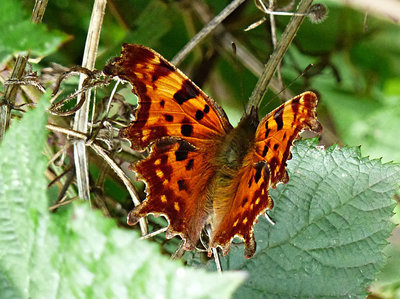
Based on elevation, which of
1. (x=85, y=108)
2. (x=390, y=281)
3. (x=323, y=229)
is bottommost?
(x=390, y=281)

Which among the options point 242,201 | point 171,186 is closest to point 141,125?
point 171,186

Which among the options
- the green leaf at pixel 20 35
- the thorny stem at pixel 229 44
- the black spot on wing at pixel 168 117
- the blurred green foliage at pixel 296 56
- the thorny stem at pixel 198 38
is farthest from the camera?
the blurred green foliage at pixel 296 56

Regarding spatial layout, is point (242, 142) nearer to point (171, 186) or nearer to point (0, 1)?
point (171, 186)

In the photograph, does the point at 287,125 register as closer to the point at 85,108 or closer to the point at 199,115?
the point at 199,115

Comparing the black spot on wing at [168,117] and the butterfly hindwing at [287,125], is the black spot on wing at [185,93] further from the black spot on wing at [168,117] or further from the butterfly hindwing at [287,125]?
the butterfly hindwing at [287,125]

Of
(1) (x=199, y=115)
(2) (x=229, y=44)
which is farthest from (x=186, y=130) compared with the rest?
(2) (x=229, y=44)

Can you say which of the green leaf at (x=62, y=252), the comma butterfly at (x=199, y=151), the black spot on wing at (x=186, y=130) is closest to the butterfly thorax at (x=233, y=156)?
the comma butterfly at (x=199, y=151)
